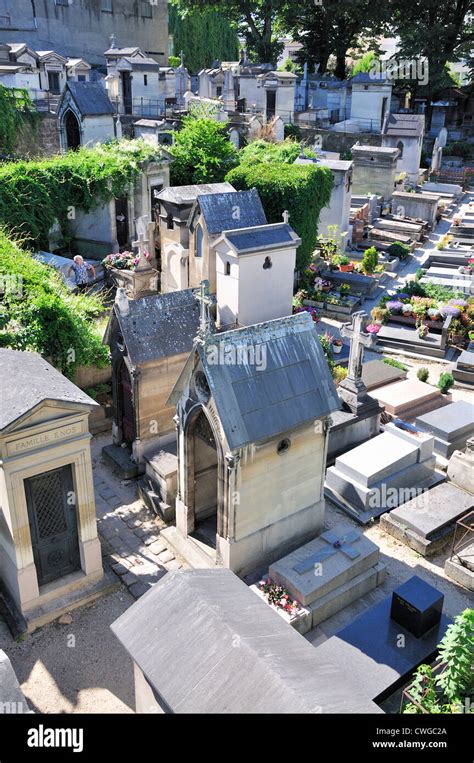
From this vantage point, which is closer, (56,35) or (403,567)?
(403,567)

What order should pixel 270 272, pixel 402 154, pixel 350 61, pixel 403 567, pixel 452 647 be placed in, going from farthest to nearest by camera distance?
1. pixel 350 61
2. pixel 402 154
3. pixel 270 272
4. pixel 403 567
5. pixel 452 647

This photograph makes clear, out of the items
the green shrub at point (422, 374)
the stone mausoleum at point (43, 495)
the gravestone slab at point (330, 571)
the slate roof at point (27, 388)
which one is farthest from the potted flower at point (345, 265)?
the slate roof at point (27, 388)

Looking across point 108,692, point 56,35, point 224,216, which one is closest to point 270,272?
point 224,216

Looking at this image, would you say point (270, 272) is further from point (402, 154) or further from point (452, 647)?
point (402, 154)

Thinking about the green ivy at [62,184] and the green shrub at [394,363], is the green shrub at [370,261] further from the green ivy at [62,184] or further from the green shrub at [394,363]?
the green ivy at [62,184]

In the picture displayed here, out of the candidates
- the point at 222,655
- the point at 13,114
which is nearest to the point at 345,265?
the point at 13,114

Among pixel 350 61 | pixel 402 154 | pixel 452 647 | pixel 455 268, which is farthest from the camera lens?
pixel 350 61
